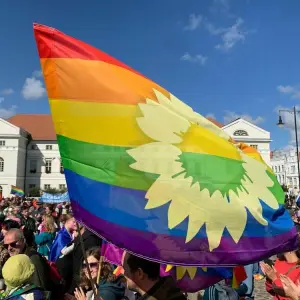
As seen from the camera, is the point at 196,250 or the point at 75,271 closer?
the point at 196,250

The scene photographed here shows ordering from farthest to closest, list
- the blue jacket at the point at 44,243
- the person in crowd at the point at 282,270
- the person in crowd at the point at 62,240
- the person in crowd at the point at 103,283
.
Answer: the blue jacket at the point at 44,243 → the person in crowd at the point at 62,240 → the person in crowd at the point at 282,270 → the person in crowd at the point at 103,283

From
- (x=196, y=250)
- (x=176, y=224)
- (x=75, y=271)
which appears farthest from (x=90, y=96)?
(x=75, y=271)

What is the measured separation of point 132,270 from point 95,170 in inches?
29.0

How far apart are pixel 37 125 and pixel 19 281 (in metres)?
74.0

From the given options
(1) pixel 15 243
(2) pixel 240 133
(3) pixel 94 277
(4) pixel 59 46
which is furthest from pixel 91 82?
(2) pixel 240 133

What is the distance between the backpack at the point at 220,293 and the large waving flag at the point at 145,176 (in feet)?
5.33

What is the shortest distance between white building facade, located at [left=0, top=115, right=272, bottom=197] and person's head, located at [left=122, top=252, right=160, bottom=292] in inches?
2552

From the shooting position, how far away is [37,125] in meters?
73.9

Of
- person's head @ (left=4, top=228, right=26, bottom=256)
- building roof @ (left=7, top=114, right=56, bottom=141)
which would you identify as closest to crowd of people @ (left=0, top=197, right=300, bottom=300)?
person's head @ (left=4, top=228, right=26, bottom=256)

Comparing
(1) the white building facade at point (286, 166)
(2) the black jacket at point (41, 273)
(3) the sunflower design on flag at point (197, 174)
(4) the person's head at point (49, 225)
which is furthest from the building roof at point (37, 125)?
(3) the sunflower design on flag at point (197, 174)

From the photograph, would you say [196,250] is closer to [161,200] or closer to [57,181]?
[161,200]

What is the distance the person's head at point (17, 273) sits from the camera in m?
3.05

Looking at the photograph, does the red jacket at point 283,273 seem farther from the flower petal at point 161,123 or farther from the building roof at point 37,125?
the building roof at point 37,125

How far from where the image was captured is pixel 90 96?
2.82m
